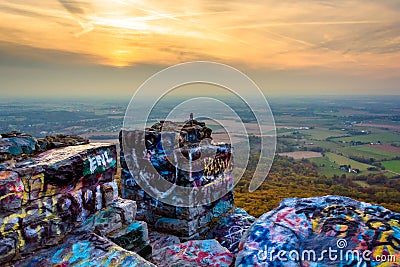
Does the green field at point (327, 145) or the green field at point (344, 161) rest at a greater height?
the green field at point (327, 145)

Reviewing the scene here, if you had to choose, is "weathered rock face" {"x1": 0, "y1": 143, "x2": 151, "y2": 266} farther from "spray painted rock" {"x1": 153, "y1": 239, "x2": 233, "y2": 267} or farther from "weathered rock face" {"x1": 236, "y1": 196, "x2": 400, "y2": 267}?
"weathered rock face" {"x1": 236, "y1": 196, "x2": 400, "y2": 267}

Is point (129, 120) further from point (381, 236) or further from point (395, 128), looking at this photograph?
point (395, 128)

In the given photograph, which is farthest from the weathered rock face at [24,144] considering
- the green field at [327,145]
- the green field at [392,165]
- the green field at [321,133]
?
the green field at [321,133]

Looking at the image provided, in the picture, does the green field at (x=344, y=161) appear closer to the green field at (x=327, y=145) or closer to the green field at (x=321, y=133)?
the green field at (x=327, y=145)

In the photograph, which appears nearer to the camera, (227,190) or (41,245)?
(41,245)

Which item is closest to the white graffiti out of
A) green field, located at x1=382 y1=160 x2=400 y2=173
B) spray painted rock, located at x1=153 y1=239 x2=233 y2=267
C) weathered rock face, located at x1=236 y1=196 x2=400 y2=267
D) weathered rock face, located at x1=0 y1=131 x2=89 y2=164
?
weathered rock face, located at x1=0 y1=131 x2=89 y2=164

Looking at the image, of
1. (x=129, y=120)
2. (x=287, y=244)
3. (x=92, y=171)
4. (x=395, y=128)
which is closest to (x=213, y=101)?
(x=129, y=120)

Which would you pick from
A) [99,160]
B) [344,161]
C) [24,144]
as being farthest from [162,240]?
[344,161]
